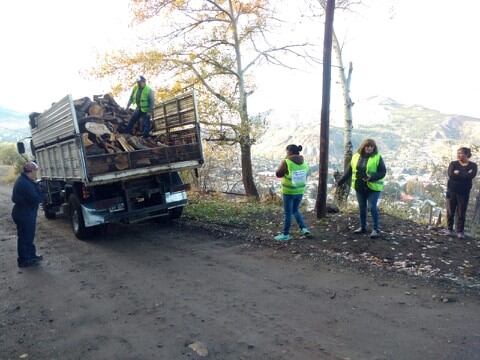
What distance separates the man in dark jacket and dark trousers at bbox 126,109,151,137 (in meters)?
2.67

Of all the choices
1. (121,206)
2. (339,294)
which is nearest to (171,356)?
(339,294)

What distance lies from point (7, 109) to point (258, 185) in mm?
76120

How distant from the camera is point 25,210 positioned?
6.42 m

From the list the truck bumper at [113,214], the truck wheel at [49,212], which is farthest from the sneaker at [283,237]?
the truck wheel at [49,212]

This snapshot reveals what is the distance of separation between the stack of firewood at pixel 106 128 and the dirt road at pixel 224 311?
2.26 m

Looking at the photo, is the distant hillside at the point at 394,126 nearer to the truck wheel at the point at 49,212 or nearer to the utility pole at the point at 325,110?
the utility pole at the point at 325,110

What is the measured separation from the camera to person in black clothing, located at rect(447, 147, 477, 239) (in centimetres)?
678

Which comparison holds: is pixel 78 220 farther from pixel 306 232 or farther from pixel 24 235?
pixel 306 232

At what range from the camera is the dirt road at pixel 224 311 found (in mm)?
3365

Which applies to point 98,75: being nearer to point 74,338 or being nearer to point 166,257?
point 166,257

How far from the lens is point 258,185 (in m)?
15.9

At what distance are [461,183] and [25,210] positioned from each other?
304 inches

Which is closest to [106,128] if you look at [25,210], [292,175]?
[25,210]

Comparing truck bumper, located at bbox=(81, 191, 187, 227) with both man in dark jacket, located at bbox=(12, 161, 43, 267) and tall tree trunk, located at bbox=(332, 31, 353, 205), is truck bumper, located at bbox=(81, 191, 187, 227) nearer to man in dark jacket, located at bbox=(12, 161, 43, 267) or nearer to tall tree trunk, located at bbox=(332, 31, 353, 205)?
man in dark jacket, located at bbox=(12, 161, 43, 267)
